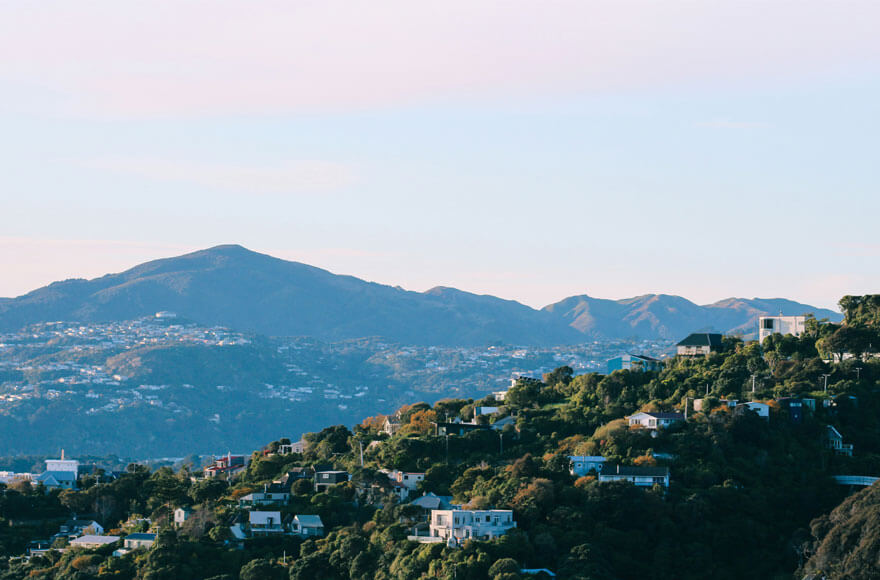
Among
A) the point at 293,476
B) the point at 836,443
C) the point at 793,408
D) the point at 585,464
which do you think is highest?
the point at 793,408

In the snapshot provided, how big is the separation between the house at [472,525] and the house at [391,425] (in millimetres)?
22368

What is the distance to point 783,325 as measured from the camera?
299 feet

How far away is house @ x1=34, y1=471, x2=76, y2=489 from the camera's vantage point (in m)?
83.8

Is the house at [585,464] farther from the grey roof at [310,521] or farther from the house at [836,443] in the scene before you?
the house at [836,443]

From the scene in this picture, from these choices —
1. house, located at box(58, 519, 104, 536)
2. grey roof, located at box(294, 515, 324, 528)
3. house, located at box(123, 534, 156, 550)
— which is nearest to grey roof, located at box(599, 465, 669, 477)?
grey roof, located at box(294, 515, 324, 528)

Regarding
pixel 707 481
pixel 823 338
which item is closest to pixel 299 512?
pixel 707 481

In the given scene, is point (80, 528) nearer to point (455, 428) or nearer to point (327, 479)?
point (327, 479)

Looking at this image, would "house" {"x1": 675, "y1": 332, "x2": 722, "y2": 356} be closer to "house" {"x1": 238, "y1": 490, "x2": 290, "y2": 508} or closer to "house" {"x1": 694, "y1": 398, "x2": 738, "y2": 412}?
"house" {"x1": 694, "y1": 398, "x2": 738, "y2": 412}

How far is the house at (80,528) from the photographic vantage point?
69938 millimetres

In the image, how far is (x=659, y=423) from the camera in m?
69.9

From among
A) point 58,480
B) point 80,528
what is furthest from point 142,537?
point 58,480

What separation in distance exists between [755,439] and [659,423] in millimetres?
4500

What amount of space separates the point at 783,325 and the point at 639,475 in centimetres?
3107

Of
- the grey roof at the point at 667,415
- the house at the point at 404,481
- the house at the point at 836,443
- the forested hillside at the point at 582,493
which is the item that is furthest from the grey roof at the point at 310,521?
the house at the point at 836,443
